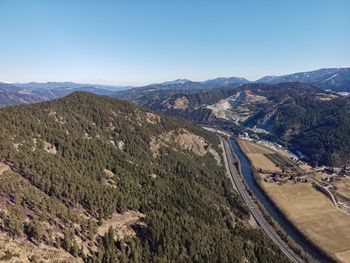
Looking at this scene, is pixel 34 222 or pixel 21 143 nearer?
pixel 34 222

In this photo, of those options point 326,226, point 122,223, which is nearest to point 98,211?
point 122,223

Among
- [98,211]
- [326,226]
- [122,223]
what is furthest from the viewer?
[326,226]

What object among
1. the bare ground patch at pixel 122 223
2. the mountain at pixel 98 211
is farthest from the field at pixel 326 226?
the bare ground patch at pixel 122 223

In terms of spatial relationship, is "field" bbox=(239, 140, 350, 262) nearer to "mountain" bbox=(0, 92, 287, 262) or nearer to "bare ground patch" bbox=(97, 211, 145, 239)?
"mountain" bbox=(0, 92, 287, 262)

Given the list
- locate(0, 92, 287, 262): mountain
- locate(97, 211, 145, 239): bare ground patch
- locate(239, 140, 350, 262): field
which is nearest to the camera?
locate(0, 92, 287, 262): mountain

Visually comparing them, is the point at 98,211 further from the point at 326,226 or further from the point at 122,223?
the point at 326,226

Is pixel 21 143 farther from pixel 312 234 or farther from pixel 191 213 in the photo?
pixel 312 234

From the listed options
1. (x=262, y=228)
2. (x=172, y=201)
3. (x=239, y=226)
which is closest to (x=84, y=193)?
(x=172, y=201)

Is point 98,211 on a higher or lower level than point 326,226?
higher

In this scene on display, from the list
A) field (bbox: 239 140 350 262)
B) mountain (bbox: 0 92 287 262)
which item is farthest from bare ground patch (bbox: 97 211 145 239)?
field (bbox: 239 140 350 262)
